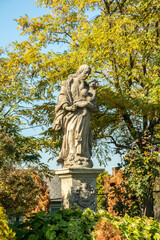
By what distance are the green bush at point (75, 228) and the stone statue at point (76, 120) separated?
209 centimetres

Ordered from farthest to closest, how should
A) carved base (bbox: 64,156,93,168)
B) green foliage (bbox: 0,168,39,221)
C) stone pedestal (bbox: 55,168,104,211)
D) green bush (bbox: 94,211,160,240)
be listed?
carved base (bbox: 64,156,93,168) < stone pedestal (bbox: 55,168,104,211) < green foliage (bbox: 0,168,39,221) < green bush (bbox: 94,211,160,240)

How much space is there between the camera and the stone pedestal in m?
7.07

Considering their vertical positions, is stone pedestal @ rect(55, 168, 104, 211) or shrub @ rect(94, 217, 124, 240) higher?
stone pedestal @ rect(55, 168, 104, 211)

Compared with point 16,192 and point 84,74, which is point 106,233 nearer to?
point 16,192

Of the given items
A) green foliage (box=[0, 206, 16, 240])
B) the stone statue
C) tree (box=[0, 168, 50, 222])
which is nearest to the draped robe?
the stone statue

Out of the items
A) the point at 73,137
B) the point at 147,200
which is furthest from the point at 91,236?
the point at 147,200

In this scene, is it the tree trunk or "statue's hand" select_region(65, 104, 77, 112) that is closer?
"statue's hand" select_region(65, 104, 77, 112)

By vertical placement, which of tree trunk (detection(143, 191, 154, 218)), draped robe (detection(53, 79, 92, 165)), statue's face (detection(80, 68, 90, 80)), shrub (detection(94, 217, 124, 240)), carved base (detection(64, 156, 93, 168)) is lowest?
shrub (detection(94, 217, 124, 240))

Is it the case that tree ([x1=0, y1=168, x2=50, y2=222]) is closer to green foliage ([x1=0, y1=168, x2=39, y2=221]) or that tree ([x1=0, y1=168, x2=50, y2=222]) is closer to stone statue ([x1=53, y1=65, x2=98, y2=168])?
green foliage ([x1=0, y1=168, x2=39, y2=221])

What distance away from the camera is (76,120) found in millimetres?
7457

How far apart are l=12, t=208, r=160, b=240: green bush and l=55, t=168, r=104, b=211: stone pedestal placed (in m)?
1.70

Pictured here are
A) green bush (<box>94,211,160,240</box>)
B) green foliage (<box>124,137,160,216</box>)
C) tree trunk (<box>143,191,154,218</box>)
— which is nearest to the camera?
green bush (<box>94,211,160,240</box>)

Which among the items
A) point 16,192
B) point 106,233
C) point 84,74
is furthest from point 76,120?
point 106,233

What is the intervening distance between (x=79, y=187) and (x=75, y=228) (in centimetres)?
220
